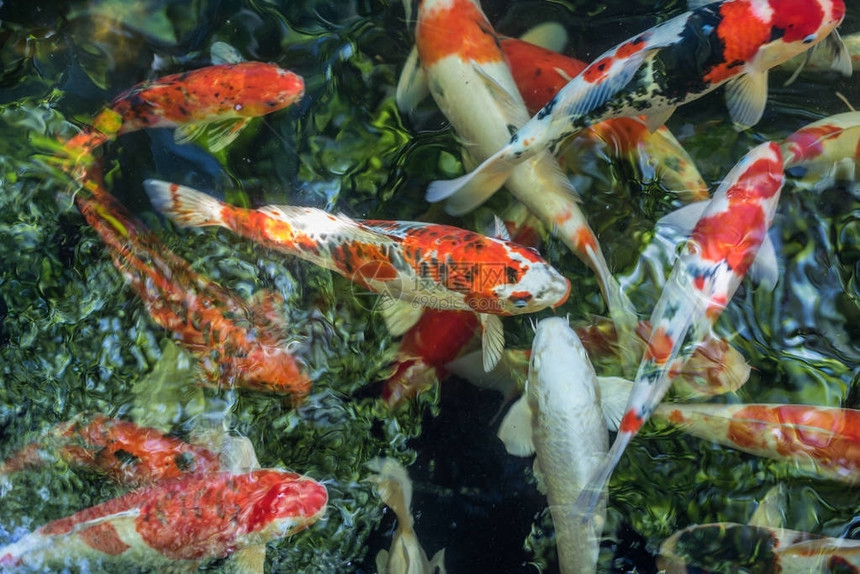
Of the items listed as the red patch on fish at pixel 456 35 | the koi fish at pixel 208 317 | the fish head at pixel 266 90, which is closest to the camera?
the koi fish at pixel 208 317

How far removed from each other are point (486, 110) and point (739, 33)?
98 centimetres

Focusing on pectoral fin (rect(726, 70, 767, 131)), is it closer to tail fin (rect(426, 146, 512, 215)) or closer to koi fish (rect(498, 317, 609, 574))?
tail fin (rect(426, 146, 512, 215))

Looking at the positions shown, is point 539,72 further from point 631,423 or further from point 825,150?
point 631,423

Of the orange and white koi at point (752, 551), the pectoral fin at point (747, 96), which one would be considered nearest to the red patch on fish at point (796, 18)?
the pectoral fin at point (747, 96)

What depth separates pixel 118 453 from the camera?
251 centimetres

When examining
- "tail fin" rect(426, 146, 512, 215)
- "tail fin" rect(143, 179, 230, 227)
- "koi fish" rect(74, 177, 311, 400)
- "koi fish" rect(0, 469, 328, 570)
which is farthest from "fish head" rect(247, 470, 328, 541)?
"tail fin" rect(426, 146, 512, 215)

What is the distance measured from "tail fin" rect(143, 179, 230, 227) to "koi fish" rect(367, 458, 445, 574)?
120 cm

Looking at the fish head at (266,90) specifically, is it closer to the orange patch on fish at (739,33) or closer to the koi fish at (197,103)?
the koi fish at (197,103)

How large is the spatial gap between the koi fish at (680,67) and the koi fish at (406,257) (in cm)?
35

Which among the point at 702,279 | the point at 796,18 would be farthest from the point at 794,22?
the point at 702,279

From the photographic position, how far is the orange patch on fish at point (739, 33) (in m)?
2.49

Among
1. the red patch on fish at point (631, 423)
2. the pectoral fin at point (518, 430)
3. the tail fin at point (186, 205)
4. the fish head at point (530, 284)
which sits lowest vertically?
the pectoral fin at point (518, 430)

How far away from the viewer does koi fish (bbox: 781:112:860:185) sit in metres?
2.67

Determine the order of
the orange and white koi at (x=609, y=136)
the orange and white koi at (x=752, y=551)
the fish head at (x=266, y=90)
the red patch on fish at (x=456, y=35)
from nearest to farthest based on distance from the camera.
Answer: the orange and white koi at (x=752, y=551) → the orange and white koi at (x=609, y=136) → the red patch on fish at (x=456, y=35) → the fish head at (x=266, y=90)
